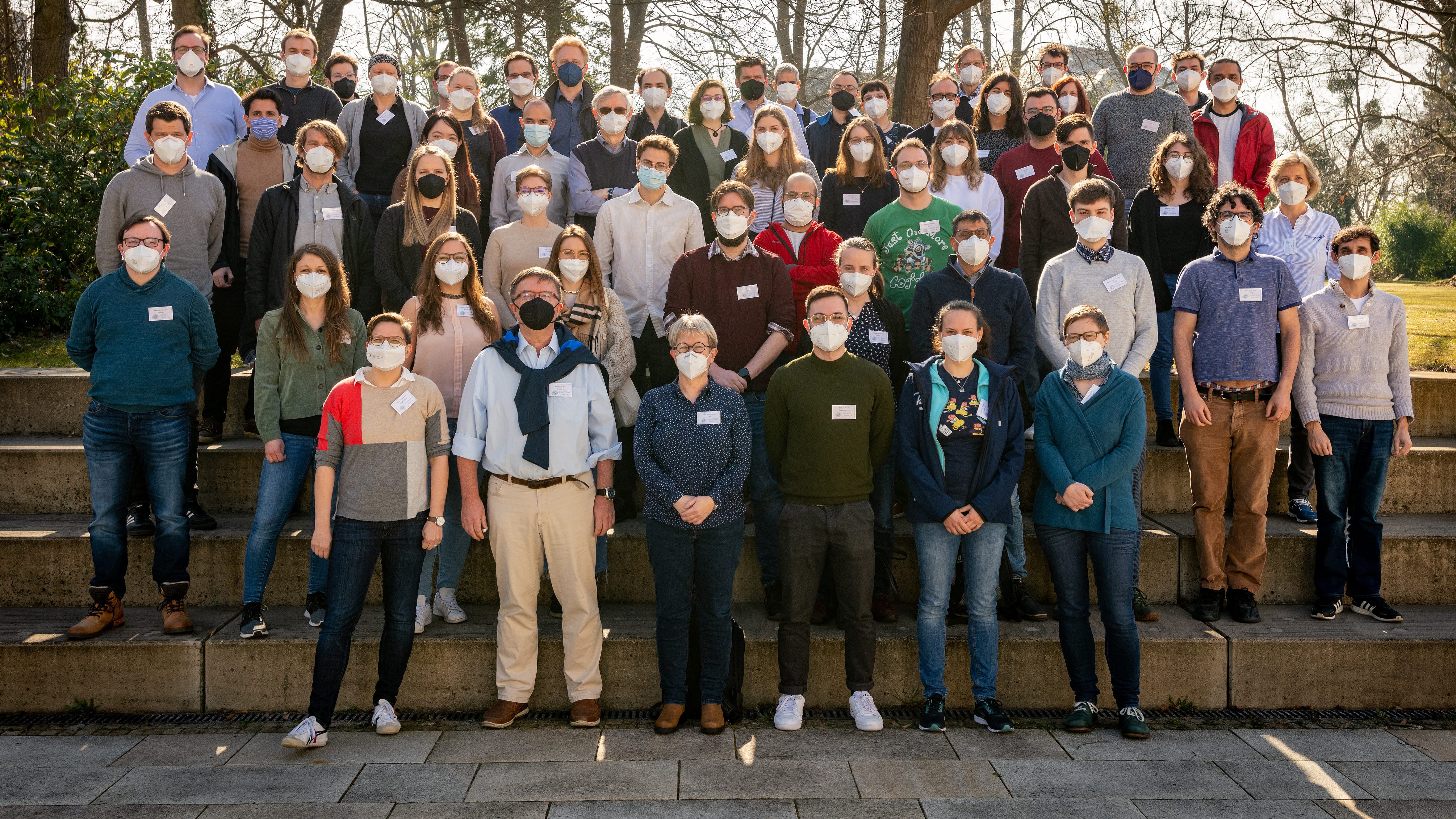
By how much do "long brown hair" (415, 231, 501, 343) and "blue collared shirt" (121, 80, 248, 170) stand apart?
273cm

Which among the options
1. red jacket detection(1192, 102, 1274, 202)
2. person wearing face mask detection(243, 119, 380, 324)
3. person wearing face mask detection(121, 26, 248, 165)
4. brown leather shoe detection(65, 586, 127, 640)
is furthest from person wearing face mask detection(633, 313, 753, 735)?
red jacket detection(1192, 102, 1274, 202)

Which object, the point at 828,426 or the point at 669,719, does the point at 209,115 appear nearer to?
the point at 828,426

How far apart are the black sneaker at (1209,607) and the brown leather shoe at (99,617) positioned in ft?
18.8

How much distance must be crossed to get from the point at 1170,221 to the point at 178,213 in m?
6.10

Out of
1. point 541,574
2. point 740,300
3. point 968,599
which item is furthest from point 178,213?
Answer: point 968,599

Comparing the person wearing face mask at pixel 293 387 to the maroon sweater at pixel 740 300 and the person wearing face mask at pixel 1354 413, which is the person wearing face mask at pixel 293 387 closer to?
the maroon sweater at pixel 740 300

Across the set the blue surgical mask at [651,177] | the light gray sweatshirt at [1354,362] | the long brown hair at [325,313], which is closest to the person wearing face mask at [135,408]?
the long brown hair at [325,313]

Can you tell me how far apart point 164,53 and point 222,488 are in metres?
7.12

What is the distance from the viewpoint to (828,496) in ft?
16.3

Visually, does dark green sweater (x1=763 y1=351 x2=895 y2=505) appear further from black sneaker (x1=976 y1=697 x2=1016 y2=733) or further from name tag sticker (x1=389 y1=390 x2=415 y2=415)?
name tag sticker (x1=389 y1=390 x2=415 y2=415)

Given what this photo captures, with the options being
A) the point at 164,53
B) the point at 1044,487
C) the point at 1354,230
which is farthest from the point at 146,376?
the point at 164,53

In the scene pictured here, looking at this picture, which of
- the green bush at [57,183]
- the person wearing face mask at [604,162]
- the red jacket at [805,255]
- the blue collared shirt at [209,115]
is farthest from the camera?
the green bush at [57,183]

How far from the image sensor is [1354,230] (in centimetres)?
571

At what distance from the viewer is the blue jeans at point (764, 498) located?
5.38m
